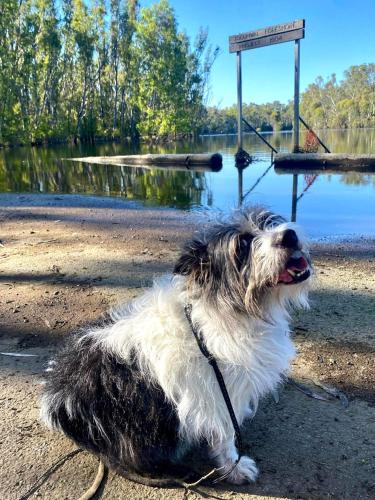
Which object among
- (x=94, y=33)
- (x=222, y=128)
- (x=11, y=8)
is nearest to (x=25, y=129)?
(x=11, y=8)

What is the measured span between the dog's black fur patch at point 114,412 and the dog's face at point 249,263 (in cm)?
71

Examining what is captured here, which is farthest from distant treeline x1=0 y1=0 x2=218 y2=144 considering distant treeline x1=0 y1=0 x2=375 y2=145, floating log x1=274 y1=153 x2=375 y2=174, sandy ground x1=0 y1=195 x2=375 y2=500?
sandy ground x1=0 y1=195 x2=375 y2=500

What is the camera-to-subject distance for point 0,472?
2.66 m

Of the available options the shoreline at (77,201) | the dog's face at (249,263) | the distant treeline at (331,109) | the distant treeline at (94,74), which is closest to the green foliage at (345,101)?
the distant treeline at (331,109)

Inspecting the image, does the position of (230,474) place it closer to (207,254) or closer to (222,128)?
(207,254)

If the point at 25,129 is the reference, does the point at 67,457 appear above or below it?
below

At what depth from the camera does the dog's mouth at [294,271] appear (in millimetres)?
2010

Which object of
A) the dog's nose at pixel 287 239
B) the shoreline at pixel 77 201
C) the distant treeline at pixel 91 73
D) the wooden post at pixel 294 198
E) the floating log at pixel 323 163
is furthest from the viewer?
the distant treeline at pixel 91 73

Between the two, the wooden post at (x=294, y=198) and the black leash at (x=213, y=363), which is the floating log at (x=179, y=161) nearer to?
the wooden post at (x=294, y=198)

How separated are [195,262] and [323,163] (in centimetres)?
2099

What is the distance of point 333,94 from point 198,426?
476ft

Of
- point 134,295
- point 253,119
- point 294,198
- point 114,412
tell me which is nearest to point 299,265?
point 114,412

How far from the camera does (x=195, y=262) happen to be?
7.21ft

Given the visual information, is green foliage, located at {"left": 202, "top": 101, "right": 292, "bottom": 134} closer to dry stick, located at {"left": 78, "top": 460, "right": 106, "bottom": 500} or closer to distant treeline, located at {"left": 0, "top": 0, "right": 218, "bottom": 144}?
distant treeline, located at {"left": 0, "top": 0, "right": 218, "bottom": 144}
